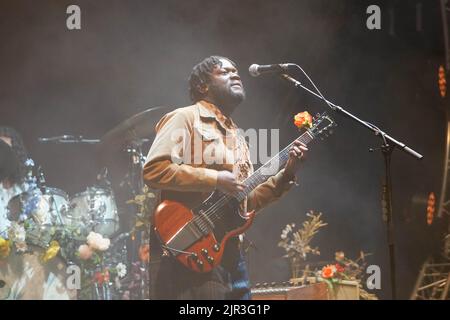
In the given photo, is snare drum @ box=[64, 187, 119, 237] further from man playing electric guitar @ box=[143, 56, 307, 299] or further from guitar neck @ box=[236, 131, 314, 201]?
guitar neck @ box=[236, 131, 314, 201]

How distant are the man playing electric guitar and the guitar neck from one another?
3 centimetres

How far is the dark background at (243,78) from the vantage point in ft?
15.8

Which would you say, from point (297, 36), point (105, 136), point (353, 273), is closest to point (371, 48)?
point (297, 36)

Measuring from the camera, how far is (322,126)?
4.05m

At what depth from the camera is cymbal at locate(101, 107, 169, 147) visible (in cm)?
462

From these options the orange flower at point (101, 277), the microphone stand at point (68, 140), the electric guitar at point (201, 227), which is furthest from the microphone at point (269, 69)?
the orange flower at point (101, 277)

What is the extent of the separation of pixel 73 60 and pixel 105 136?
2.19 feet

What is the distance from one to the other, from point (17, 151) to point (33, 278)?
1.00 meters

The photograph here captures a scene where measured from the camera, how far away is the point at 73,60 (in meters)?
4.84

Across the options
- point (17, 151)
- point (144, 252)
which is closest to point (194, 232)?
point (144, 252)

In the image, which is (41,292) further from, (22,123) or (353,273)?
(353,273)

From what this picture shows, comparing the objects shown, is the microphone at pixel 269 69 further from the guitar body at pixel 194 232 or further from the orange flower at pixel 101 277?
the orange flower at pixel 101 277

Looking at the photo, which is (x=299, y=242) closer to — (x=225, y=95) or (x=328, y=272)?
(x=328, y=272)
